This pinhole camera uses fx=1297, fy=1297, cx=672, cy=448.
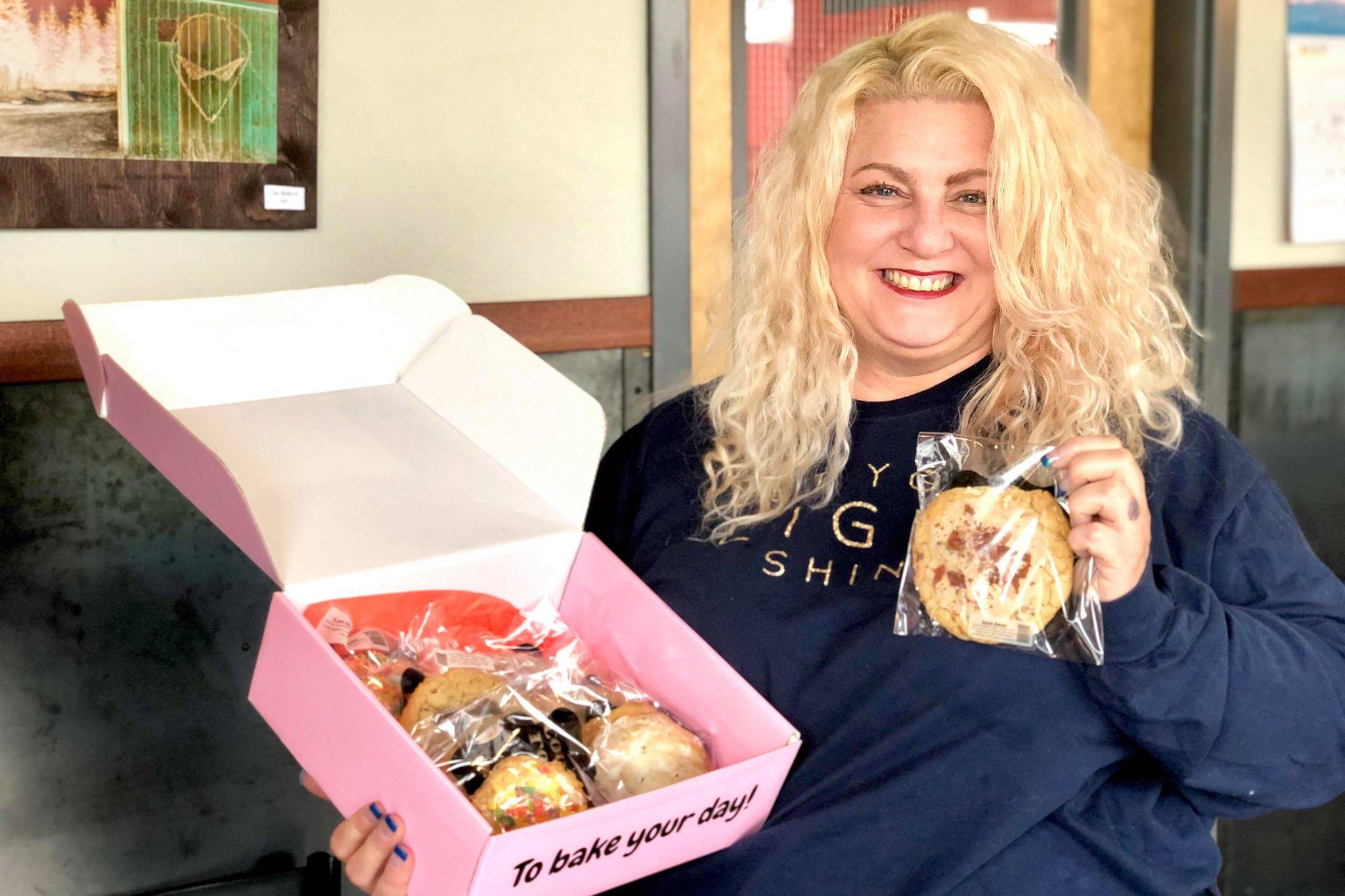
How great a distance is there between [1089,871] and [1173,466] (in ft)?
1.30

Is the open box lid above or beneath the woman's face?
beneath

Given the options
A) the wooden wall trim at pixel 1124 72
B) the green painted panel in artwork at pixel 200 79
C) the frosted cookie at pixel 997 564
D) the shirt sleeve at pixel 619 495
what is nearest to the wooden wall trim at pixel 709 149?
the shirt sleeve at pixel 619 495

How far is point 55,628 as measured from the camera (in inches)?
65.6

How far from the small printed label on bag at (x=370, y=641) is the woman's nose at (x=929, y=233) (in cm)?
66

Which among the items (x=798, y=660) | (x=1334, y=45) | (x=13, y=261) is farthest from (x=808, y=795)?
(x=1334, y=45)

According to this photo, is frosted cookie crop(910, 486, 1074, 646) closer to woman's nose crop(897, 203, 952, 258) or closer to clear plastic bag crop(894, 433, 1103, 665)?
clear plastic bag crop(894, 433, 1103, 665)

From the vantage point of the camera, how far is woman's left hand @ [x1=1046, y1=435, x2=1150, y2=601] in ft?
3.29

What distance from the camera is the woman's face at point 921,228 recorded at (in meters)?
1.35

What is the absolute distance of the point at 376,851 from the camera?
1046mm

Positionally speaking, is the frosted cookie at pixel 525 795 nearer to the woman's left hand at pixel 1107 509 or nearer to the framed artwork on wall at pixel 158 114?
the woman's left hand at pixel 1107 509

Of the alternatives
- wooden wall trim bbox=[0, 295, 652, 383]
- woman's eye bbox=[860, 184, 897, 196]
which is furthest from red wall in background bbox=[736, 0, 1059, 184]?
woman's eye bbox=[860, 184, 897, 196]

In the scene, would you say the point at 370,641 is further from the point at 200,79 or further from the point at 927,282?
the point at 200,79

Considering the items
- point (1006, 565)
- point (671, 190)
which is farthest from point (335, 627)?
point (671, 190)

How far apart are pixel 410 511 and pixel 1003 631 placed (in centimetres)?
60
